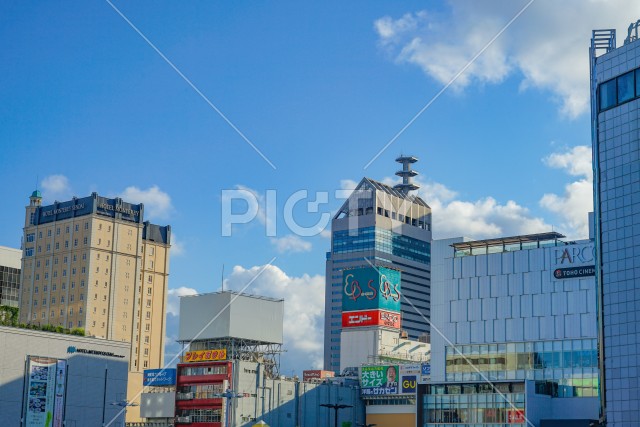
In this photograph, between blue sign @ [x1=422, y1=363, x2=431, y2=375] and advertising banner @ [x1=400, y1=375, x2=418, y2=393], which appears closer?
blue sign @ [x1=422, y1=363, x2=431, y2=375]

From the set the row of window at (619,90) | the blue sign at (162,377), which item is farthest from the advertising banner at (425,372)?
the row of window at (619,90)

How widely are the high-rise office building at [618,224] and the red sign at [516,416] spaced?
56441 millimetres

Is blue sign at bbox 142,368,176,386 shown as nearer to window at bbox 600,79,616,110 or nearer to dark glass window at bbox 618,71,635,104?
window at bbox 600,79,616,110

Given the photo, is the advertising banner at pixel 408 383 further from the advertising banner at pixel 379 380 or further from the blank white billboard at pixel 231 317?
the blank white billboard at pixel 231 317

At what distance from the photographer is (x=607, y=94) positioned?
8562 cm

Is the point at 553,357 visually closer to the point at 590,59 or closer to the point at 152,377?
the point at 590,59

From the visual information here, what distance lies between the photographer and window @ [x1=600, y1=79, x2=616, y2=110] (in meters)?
84.9

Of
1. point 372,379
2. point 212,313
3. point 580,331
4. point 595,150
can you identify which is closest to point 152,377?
point 212,313

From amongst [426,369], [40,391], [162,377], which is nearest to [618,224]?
[40,391]

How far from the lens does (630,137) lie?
82312mm

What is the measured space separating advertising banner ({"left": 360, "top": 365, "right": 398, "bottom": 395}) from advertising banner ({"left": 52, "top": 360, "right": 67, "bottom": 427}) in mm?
73961

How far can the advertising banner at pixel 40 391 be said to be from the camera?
5246 inches

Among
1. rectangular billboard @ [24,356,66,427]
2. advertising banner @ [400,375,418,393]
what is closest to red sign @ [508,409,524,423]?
advertising banner @ [400,375,418,393]

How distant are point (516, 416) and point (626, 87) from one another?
7040 centimetres
